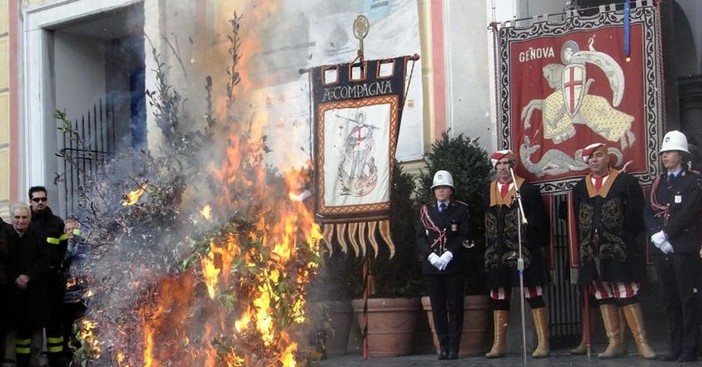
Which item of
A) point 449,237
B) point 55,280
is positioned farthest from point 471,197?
point 55,280

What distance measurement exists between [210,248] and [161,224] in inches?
18.6

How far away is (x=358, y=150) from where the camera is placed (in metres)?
11.5

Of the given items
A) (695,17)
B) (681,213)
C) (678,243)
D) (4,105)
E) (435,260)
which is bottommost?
(435,260)

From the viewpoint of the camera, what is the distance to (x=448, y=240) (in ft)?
36.3

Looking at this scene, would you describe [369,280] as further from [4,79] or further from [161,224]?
[4,79]

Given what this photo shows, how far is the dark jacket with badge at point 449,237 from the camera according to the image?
433 inches

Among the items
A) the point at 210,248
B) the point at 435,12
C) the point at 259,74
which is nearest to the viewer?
the point at 210,248

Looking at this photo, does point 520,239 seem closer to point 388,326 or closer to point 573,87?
point 573,87

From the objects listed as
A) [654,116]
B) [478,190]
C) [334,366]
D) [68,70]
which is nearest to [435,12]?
[478,190]

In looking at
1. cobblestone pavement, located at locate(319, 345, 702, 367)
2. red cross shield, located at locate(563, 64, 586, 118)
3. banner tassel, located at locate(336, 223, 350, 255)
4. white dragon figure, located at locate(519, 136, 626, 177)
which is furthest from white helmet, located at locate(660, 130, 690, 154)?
banner tassel, located at locate(336, 223, 350, 255)

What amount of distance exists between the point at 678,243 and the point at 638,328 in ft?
2.84

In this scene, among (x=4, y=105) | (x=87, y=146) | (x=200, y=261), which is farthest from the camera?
(x=4, y=105)

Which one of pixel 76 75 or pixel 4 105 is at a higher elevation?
pixel 76 75

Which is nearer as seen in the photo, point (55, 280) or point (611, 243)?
point (611, 243)
